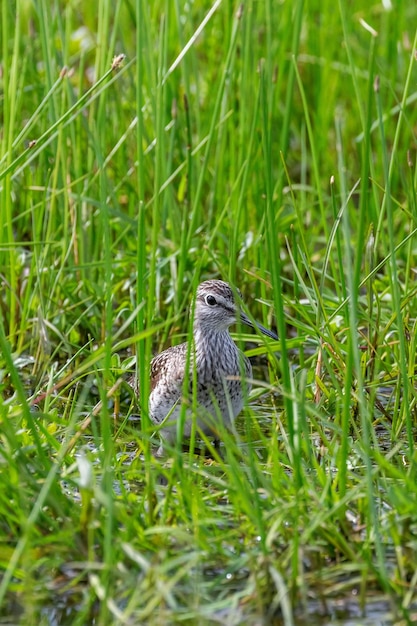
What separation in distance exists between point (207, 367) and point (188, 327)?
0.91 ft

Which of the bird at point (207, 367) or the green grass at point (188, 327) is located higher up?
the green grass at point (188, 327)

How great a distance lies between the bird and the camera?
215 inches

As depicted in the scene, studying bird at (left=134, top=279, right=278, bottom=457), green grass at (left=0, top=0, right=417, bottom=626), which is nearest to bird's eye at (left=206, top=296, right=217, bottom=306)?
bird at (left=134, top=279, right=278, bottom=457)

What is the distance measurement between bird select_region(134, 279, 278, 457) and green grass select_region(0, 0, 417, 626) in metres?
0.15

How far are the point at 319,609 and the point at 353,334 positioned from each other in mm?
926

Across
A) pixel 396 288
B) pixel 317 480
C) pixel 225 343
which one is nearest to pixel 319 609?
pixel 317 480

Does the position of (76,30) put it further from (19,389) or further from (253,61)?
(19,389)

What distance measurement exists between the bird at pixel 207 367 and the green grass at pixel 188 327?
0.15 meters

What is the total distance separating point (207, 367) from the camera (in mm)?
5637

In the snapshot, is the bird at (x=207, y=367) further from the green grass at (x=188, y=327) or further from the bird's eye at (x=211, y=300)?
the green grass at (x=188, y=327)

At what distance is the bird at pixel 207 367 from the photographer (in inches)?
215

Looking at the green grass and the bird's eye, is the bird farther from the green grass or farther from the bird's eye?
the green grass

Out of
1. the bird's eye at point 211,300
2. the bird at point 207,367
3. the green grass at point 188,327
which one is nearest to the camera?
the green grass at point 188,327

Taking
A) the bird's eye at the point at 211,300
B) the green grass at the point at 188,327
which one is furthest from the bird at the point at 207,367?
the green grass at the point at 188,327
